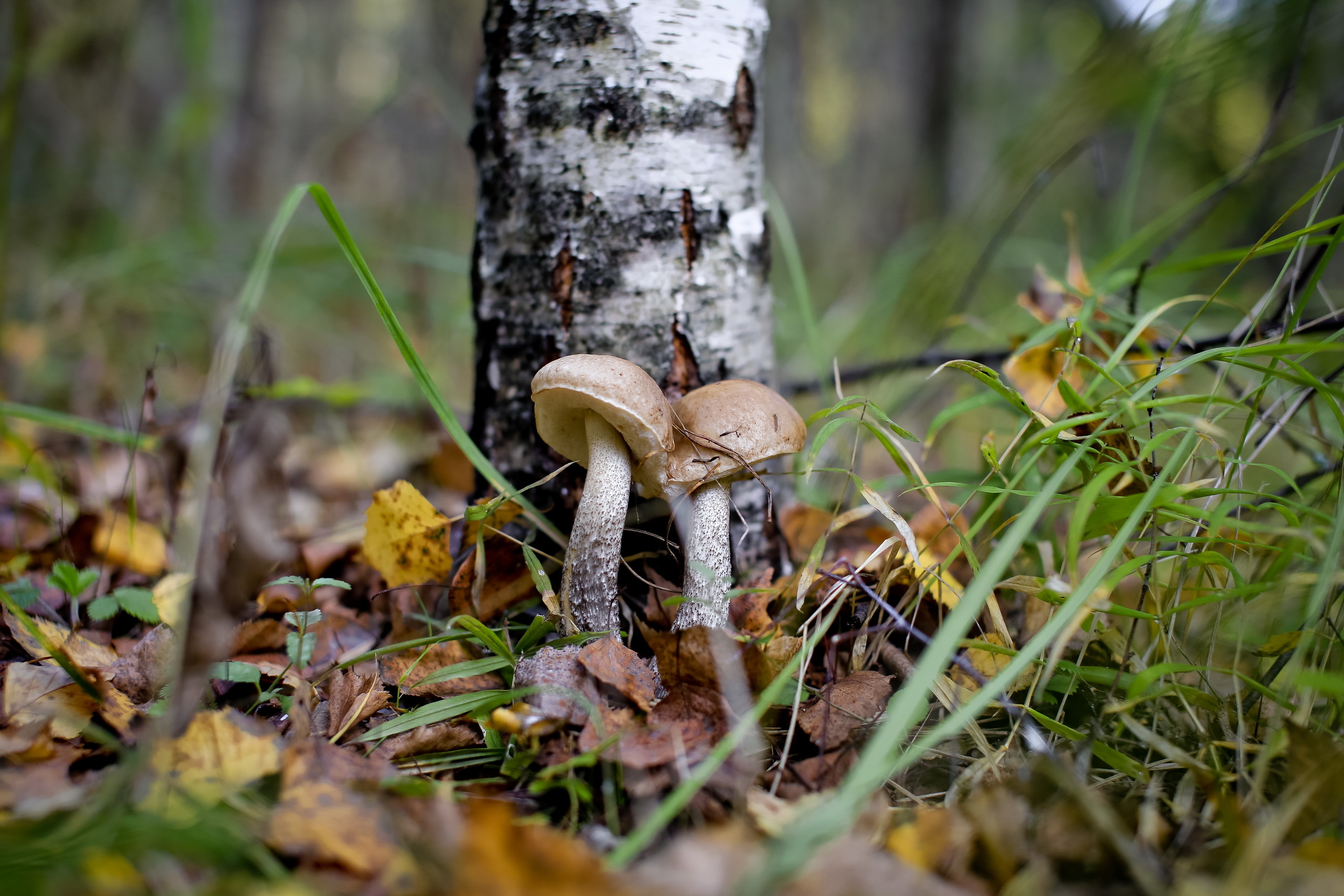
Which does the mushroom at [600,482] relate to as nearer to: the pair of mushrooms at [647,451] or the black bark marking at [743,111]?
the pair of mushrooms at [647,451]

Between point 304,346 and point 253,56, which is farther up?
point 253,56

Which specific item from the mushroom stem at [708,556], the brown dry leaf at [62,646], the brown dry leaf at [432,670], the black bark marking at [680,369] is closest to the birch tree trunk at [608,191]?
the black bark marking at [680,369]

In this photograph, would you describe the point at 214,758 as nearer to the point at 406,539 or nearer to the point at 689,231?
the point at 406,539

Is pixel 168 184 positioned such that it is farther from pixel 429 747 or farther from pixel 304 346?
pixel 429 747

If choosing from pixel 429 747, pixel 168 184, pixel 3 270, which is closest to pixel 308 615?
pixel 429 747

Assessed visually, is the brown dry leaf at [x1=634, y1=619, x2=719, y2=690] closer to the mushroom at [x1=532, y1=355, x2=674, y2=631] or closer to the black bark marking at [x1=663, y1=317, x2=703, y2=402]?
the mushroom at [x1=532, y1=355, x2=674, y2=631]

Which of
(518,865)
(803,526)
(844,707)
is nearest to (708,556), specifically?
(844,707)

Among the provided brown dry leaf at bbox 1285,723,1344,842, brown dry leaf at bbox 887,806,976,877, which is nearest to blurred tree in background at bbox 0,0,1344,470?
brown dry leaf at bbox 1285,723,1344,842
